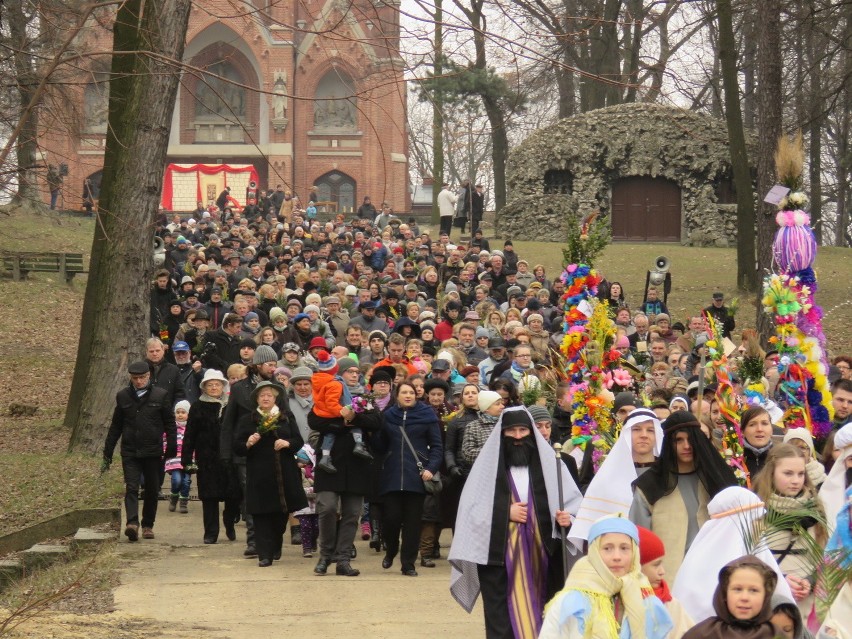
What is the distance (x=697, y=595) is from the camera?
7258 mm

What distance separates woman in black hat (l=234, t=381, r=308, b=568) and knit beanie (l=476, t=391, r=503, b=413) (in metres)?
1.66

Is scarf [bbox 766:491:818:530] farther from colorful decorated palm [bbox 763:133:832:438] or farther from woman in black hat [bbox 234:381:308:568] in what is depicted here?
woman in black hat [bbox 234:381:308:568]

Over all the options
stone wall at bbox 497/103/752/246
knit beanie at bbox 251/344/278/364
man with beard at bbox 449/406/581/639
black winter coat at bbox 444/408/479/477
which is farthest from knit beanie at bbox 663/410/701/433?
stone wall at bbox 497/103/752/246

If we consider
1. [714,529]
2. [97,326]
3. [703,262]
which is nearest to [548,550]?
[714,529]

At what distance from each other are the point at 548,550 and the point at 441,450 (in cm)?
329

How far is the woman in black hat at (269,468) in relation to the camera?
1252cm

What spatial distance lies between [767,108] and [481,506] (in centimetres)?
1707

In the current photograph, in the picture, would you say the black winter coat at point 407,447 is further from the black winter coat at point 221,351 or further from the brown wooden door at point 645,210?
the brown wooden door at point 645,210

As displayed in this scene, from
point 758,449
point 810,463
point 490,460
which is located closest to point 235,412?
point 490,460

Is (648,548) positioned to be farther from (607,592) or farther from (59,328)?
(59,328)

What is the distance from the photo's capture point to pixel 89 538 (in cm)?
1321

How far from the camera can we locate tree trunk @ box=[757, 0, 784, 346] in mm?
23953

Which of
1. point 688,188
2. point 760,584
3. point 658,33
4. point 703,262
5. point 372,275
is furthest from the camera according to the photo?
point 658,33

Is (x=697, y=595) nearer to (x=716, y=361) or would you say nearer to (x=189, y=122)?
(x=716, y=361)
